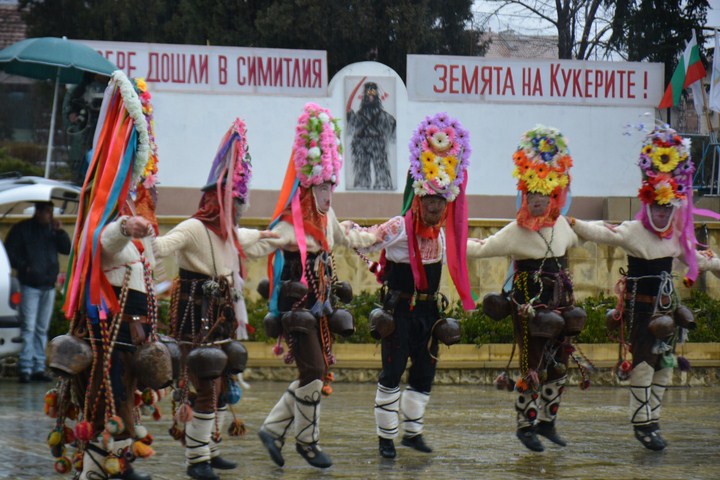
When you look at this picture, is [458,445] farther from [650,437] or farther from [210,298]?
[210,298]

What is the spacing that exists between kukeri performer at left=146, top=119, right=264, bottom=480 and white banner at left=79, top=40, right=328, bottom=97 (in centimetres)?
967

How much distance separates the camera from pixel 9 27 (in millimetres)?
36719

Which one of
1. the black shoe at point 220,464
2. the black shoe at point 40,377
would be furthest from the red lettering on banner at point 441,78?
the black shoe at point 220,464

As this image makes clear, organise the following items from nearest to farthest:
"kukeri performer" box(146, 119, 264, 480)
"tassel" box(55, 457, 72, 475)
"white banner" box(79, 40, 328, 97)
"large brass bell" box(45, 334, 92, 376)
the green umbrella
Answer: "large brass bell" box(45, 334, 92, 376)
"tassel" box(55, 457, 72, 475)
"kukeri performer" box(146, 119, 264, 480)
the green umbrella
"white banner" box(79, 40, 328, 97)

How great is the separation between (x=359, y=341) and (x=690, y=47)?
8680 millimetres

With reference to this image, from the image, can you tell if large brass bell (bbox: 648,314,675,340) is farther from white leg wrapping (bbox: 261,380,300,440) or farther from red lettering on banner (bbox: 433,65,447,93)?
red lettering on banner (bbox: 433,65,447,93)

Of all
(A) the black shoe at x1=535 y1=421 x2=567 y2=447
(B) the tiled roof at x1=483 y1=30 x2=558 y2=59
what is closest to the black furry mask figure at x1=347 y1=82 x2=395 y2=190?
(B) the tiled roof at x1=483 y1=30 x2=558 y2=59

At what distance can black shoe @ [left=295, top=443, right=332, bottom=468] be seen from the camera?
28.0 feet

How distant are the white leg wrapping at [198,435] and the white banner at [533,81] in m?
10.9

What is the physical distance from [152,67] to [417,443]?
1017 centimetres

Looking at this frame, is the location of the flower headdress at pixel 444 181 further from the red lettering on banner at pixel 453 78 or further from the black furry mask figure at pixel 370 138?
the red lettering on banner at pixel 453 78

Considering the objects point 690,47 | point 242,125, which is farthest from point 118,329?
point 690,47

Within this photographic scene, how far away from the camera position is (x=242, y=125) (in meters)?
8.78

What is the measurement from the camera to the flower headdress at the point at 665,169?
9.91m
